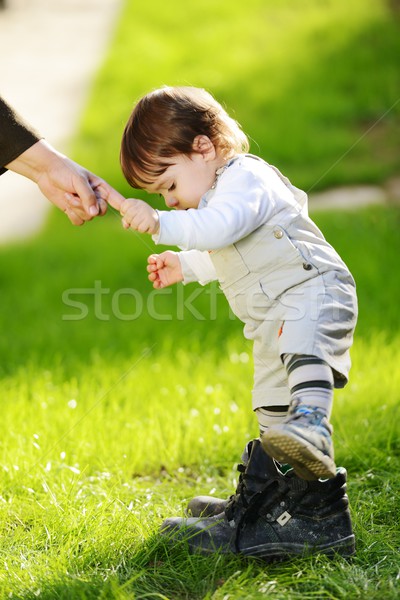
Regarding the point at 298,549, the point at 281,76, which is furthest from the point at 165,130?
the point at 281,76

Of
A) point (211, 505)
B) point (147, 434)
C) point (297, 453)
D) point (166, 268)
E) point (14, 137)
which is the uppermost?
point (14, 137)

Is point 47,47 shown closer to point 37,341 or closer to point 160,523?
point 37,341

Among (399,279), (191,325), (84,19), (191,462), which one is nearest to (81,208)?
(191,462)

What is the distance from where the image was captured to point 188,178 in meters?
2.29

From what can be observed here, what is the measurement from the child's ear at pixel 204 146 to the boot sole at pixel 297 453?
0.83 meters

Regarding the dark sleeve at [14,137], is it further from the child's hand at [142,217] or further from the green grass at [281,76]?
the green grass at [281,76]

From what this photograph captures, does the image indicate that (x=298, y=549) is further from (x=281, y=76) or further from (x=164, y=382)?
(x=281, y=76)

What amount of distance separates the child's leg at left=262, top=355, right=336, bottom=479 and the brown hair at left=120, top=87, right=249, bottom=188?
2.15 feet

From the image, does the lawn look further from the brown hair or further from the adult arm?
the brown hair

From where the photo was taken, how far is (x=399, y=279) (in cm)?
475

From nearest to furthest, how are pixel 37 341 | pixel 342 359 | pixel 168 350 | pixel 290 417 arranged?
pixel 290 417, pixel 342 359, pixel 168 350, pixel 37 341

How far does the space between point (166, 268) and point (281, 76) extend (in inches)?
259

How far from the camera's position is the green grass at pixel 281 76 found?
700 cm

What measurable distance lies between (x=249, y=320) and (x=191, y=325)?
7.31 ft
